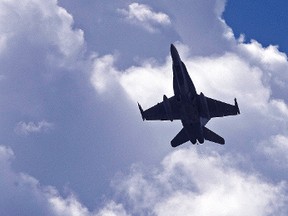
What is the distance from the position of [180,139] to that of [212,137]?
4.69m

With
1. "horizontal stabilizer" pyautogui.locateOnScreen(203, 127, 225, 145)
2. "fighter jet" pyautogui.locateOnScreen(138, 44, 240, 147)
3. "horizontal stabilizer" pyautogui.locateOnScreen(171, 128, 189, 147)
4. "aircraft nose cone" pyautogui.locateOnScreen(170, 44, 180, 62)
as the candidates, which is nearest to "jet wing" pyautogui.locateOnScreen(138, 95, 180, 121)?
"fighter jet" pyautogui.locateOnScreen(138, 44, 240, 147)

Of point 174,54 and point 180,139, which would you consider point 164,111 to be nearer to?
point 180,139

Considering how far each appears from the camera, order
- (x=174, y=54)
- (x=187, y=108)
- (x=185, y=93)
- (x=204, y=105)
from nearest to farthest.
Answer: (x=185, y=93) → (x=174, y=54) → (x=187, y=108) → (x=204, y=105)

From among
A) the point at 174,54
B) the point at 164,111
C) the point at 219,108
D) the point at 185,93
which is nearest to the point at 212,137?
the point at 219,108

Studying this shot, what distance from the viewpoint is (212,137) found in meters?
82.2

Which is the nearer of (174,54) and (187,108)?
(174,54)

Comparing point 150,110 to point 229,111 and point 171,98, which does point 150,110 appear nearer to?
point 171,98

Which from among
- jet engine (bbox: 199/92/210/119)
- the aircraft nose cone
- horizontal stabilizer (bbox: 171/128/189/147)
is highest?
the aircraft nose cone

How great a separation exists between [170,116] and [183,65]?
7.42 metres

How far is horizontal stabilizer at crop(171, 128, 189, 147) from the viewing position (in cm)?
8252

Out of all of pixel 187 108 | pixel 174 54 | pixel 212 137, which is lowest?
pixel 187 108

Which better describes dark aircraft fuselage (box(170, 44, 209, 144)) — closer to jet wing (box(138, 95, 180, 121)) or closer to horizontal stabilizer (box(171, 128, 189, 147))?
jet wing (box(138, 95, 180, 121))

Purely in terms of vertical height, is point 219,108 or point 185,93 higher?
point 219,108

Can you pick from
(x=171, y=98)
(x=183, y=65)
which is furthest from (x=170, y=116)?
(x=183, y=65)
